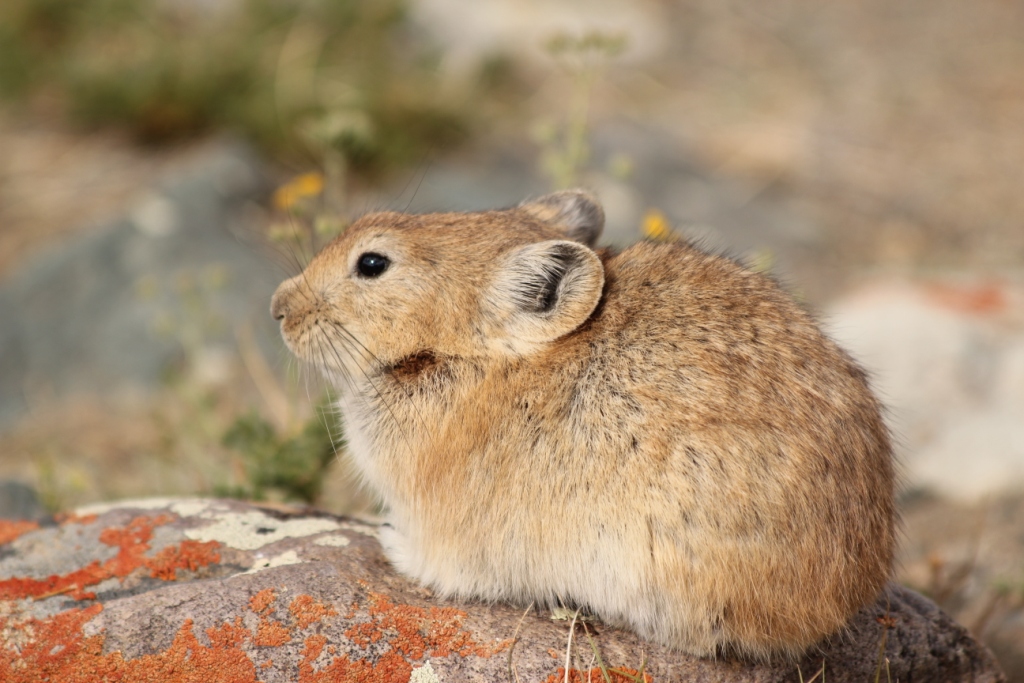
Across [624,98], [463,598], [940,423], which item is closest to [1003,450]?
[940,423]

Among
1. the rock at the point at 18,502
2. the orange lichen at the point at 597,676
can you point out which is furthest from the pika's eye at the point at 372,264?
the rock at the point at 18,502

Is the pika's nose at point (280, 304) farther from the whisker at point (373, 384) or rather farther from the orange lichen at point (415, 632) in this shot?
the orange lichen at point (415, 632)

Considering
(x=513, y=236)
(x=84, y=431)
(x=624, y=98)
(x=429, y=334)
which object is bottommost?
(x=84, y=431)

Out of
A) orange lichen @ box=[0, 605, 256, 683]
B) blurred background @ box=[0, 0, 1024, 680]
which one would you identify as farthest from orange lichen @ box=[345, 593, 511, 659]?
blurred background @ box=[0, 0, 1024, 680]

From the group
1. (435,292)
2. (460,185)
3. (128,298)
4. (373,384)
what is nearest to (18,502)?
(373,384)

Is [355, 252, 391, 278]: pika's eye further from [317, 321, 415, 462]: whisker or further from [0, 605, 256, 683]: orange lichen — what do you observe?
[0, 605, 256, 683]: orange lichen

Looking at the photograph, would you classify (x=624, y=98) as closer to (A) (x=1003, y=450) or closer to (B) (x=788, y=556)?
(A) (x=1003, y=450)

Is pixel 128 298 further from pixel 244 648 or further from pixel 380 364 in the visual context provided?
pixel 244 648
